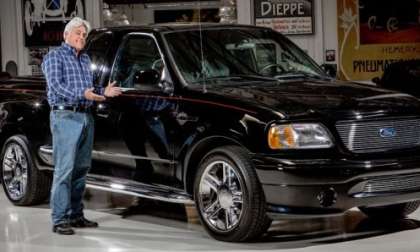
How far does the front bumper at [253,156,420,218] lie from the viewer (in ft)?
21.0

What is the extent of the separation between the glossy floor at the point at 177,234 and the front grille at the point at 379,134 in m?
0.72

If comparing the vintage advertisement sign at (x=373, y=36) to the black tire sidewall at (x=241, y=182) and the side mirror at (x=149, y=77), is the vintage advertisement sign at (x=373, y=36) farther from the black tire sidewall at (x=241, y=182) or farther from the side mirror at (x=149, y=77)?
the black tire sidewall at (x=241, y=182)

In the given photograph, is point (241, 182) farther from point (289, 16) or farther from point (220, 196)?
point (289, 16)

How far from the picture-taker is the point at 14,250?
7031 millimetres

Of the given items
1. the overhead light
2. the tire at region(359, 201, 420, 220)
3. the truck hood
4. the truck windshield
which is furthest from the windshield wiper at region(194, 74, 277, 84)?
the overhead light

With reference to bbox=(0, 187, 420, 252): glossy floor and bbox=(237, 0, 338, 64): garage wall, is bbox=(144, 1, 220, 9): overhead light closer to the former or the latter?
bbox=(237, 0, 338, 64): garage wall

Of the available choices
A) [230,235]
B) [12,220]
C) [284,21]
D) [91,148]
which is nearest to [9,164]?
[12,220]

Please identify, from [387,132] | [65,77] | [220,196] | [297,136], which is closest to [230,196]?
[220,196]

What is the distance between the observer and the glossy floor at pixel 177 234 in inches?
270

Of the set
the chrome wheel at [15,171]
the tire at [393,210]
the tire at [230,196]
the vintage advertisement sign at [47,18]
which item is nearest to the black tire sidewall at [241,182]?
the tire at [230,196]

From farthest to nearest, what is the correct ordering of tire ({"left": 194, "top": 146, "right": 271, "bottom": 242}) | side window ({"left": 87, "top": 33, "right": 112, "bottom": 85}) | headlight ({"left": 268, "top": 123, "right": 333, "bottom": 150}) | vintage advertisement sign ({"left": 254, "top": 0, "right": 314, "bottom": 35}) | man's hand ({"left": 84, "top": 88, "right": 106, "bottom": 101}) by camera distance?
vintage advertisement sign ({"left": 254, "top": 0, "right": 314, "bottom": 35}) < side window ({"left": 87, "top": 33, "right": 112, "bottom": 85}) < man's hand ({"left": 84, "top": 88, "right": 106, "bottom": 101}) < tire ({"left": 194, "top": 146, "right": 271, "bottom": 242}) < headlight ({"left": 268, "top": 123, "right": 333, "bottom": 150})

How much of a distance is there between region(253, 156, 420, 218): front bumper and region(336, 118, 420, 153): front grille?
0.44 ft

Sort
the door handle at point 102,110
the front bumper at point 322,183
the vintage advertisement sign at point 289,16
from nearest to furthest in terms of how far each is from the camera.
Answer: the front bumper at point 322,183 < the door handle at point 102,110 < the vintage advertisement sign at point 289,16

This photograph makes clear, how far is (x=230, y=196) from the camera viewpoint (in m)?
6.84
